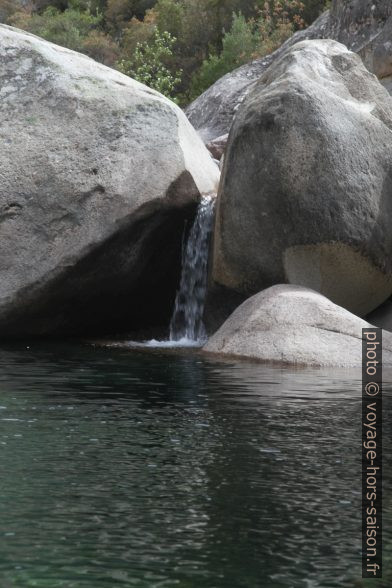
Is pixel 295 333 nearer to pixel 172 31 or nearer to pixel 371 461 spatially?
pixel 371 461

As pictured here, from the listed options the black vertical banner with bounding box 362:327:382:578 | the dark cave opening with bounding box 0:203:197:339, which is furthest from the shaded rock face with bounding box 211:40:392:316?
the black vertical banner with bounding box 362:327:382:578

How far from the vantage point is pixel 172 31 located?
3872 centimetres

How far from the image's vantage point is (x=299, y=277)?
12789 mm

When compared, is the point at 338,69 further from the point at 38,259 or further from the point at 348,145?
the point at 38,259

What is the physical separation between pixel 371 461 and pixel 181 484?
3.86ft

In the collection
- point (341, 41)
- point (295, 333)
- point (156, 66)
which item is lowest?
point (295, 333)

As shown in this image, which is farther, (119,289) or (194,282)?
(194,282)

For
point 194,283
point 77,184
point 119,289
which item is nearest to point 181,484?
point 77,184

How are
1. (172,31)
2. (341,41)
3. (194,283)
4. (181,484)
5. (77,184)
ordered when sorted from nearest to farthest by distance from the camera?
(181,484)
(77,184)
(194,283)
(341,41)
(172,31)

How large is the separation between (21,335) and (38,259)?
120 cm

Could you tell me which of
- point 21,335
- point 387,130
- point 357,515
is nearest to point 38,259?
point 21,335

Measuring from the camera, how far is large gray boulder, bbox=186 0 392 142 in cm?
1938

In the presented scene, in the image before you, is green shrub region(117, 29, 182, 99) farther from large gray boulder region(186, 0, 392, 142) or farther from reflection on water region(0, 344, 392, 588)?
reflection on water region(0, 344, 392, 588)

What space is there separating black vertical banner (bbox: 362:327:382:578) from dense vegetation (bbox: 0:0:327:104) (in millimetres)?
19963
